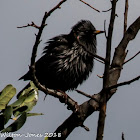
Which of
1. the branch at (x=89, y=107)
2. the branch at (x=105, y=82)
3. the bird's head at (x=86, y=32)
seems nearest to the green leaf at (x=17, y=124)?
the branch at (x=105, y=82)

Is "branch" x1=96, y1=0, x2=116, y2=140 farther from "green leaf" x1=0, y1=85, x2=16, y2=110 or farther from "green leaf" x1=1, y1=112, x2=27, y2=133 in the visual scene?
"green leaf" x1=0, y1=85, x2=16, y2=110

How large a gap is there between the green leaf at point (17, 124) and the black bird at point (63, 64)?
317 centimetres

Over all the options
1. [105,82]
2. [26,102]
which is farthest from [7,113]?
[105,82]

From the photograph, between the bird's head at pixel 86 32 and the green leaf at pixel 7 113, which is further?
the bird's head at pixel 86 32

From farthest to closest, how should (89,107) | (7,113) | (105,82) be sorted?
(89,107) → (7,113) → (105,82)

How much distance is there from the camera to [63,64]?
6109mm

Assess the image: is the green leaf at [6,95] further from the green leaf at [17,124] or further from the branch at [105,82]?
the branch at [105,82]

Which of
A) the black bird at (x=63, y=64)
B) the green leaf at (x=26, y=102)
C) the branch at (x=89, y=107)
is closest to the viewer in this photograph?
the green leaf at (x=26, y=102)

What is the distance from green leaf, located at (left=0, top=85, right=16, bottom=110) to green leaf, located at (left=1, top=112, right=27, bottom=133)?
0.16m

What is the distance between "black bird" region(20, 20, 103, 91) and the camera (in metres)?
6.14

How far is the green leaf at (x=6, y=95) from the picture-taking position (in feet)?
9.64

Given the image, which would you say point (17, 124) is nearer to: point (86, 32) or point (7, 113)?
point (7, 113)

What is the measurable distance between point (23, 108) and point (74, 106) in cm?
160

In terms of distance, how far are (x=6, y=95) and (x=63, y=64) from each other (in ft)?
10.4
